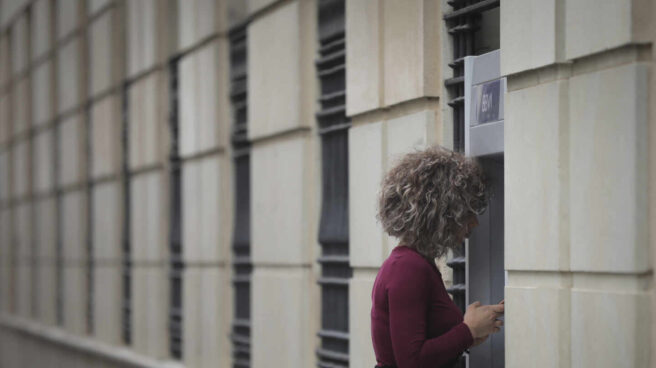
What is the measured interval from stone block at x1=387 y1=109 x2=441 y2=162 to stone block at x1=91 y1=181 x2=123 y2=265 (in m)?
6.46

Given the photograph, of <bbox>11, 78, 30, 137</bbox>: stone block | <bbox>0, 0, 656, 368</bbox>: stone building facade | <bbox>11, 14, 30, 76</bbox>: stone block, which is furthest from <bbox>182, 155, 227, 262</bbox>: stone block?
<bbox>11, 14, 30, 76</bbox>: stone block

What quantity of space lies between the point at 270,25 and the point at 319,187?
1.39 meters

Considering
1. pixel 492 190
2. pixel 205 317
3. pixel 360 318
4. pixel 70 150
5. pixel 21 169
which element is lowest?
pixel 205 317

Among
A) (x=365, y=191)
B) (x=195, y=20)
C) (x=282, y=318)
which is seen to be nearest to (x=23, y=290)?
(x=195, y=20)

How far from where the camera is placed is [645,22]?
3635 mm

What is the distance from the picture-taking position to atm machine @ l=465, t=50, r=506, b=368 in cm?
458

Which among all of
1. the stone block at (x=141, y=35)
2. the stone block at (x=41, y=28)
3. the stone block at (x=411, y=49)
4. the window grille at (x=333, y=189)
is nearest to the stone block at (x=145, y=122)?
the stone block at (x=141, y=35)

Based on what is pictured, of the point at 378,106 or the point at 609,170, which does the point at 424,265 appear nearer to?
the point at 609,170

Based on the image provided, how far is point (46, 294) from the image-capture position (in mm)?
14680

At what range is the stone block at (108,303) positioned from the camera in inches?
443

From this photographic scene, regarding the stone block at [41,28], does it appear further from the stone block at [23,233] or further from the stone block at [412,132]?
the stone block at [412,132]

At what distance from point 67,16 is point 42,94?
2.02m

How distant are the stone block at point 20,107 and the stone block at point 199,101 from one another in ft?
25.6

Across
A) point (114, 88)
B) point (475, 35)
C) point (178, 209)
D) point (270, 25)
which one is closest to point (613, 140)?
point (475, 35)
